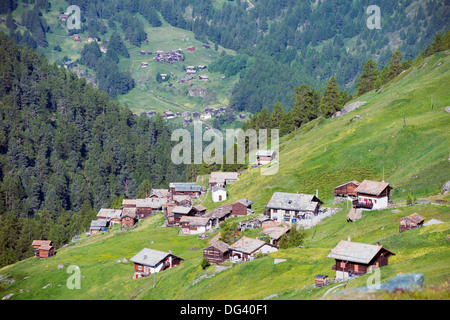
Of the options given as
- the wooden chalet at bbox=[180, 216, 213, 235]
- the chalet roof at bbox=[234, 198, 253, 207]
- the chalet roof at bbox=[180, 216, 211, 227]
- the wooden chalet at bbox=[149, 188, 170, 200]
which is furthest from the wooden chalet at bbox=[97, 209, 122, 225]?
the chalet roof at bbox=[234, 198, 253, 207]

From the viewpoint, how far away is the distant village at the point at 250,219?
63.4 m

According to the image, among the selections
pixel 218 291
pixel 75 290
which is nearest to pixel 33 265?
pixel 75 290

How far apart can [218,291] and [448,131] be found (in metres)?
66.4

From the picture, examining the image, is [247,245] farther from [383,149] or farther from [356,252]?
[383,149]

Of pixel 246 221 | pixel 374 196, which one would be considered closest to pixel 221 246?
pixel 246 221

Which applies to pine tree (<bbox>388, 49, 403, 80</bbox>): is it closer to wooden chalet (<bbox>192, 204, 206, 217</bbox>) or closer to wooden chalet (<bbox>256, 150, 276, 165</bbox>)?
wooden chalet (<bbox>256, 150, 276, 165</bbox>)

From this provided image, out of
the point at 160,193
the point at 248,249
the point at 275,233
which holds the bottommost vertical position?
the point at 160,193

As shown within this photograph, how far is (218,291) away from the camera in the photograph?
7269 cm

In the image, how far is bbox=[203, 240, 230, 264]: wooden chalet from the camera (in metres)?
86.0

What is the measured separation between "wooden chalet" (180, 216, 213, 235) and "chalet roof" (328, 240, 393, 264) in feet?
188

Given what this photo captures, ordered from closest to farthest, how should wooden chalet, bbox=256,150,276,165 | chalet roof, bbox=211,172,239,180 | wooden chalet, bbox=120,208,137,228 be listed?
wooden chalet, bbox=120,208,137,228, chalet roof, bbox=211,172,239,180, wooden chalet, bbox=256,150,276,165

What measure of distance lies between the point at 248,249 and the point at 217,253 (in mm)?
5553

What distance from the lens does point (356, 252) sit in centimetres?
6347
